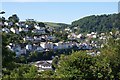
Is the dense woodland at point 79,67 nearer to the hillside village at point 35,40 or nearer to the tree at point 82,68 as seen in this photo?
the tree at point 82,68

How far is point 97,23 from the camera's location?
131 meters

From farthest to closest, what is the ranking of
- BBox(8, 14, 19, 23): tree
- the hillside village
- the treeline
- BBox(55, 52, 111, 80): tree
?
the treeline, BBox(8, 14, 19, 23): tree, the hillside village, BBox(55, 52, 111, 80): tree

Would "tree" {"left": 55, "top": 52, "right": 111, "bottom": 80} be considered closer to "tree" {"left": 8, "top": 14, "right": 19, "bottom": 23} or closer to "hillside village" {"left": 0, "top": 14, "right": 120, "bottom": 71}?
"hillside village" {"left": 0, "top": 14, "right": 120, "bottom": 71}

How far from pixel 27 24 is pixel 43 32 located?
195 inches

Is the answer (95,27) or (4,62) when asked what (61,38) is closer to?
(95,27)

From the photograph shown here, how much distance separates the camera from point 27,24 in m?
95.4

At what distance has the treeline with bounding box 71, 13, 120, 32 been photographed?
402 feet

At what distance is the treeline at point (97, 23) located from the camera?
402 feet

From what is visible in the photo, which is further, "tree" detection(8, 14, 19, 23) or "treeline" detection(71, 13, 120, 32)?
"treeline" detection(71, 13, 120, 32)

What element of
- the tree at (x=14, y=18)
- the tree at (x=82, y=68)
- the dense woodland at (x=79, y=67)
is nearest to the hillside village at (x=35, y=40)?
the tree at (x=14, y=18)

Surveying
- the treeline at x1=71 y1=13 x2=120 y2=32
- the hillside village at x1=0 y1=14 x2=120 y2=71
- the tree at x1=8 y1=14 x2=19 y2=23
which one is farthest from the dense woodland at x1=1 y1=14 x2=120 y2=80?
the treeline at x1=71 y1=13 x2=120 y2=32

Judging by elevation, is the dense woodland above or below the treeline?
below

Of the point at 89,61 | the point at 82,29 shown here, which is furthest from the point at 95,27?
Answer: the point at 89,61

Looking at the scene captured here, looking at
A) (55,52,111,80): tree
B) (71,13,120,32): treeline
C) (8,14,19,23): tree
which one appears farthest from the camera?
(71,13,120,32): treeline
